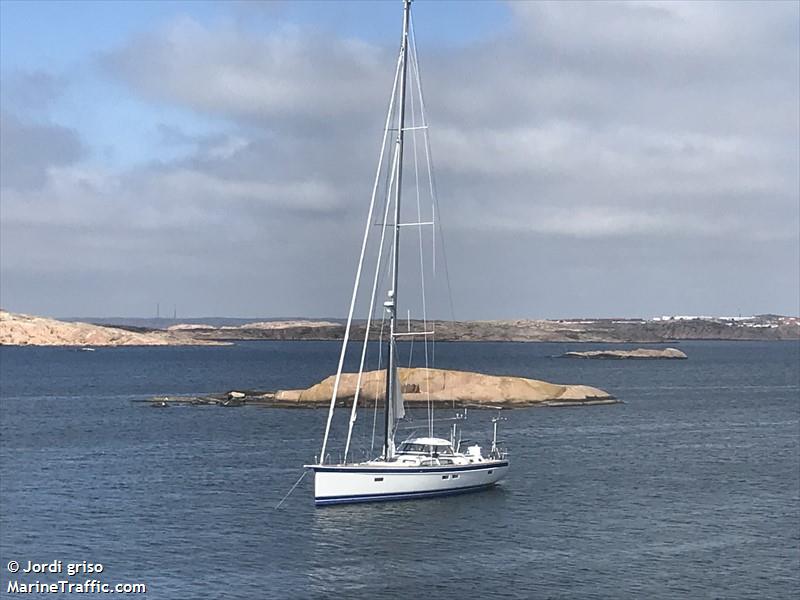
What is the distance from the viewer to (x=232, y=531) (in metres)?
48.3

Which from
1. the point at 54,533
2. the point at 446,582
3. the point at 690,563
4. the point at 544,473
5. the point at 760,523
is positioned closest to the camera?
the point at 446,582

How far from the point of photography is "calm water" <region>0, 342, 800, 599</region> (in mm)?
40969

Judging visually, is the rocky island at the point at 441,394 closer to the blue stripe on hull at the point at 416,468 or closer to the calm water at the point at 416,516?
the calm water at the point at 416,516

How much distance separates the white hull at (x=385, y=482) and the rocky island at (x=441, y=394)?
51773 mm

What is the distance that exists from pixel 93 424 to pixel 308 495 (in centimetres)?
4385

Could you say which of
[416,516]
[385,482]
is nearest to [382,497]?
[385,482]

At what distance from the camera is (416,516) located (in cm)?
5109

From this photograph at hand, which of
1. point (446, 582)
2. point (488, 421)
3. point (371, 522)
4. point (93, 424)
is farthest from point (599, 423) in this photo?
point (446, 582)

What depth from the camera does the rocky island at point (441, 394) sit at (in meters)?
110

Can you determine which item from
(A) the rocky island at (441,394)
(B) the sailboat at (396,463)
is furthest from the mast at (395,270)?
(A) the rocky island at (441,394)

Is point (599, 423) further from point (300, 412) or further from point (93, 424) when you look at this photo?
point (93, 424)

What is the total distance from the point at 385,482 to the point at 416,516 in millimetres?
2352

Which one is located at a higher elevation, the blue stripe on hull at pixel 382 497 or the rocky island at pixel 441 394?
the rocky island at pixel 441 394

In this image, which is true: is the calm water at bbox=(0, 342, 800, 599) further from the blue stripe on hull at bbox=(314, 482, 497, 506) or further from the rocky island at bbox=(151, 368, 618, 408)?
the rocky island at bbox=(151, 368, 618, 408)
